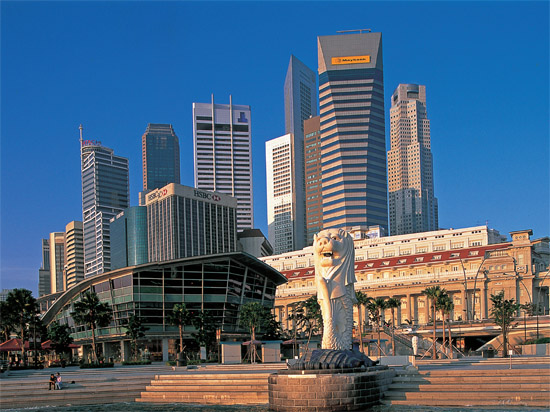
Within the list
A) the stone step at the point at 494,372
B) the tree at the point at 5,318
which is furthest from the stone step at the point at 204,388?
the tree at the point at 5,318

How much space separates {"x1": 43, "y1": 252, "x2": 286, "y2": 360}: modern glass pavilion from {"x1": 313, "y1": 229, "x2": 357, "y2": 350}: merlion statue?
191ft

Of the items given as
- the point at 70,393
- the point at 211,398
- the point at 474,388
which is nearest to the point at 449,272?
the point at 211,398

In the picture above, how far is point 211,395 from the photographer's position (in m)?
38.1

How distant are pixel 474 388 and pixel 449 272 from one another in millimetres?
92571

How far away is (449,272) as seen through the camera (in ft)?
402

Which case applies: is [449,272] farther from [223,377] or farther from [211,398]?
[211,398]

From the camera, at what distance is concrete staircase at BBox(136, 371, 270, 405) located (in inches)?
1460

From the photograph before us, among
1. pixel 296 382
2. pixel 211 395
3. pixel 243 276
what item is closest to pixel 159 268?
pixel 243 276

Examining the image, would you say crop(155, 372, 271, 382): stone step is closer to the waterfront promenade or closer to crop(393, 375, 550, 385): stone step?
the waterfront promenade

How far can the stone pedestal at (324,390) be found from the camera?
30562mm

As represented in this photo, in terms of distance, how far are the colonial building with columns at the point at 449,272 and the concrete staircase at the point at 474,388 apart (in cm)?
7870

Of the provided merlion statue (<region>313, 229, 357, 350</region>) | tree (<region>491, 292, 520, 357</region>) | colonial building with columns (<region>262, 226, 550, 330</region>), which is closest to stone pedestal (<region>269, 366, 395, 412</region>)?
merlion statue (<region>313, 229, 357, 350</region>)

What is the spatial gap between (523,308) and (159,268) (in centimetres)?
5949

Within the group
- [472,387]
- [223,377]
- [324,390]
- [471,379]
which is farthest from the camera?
[223,377]
